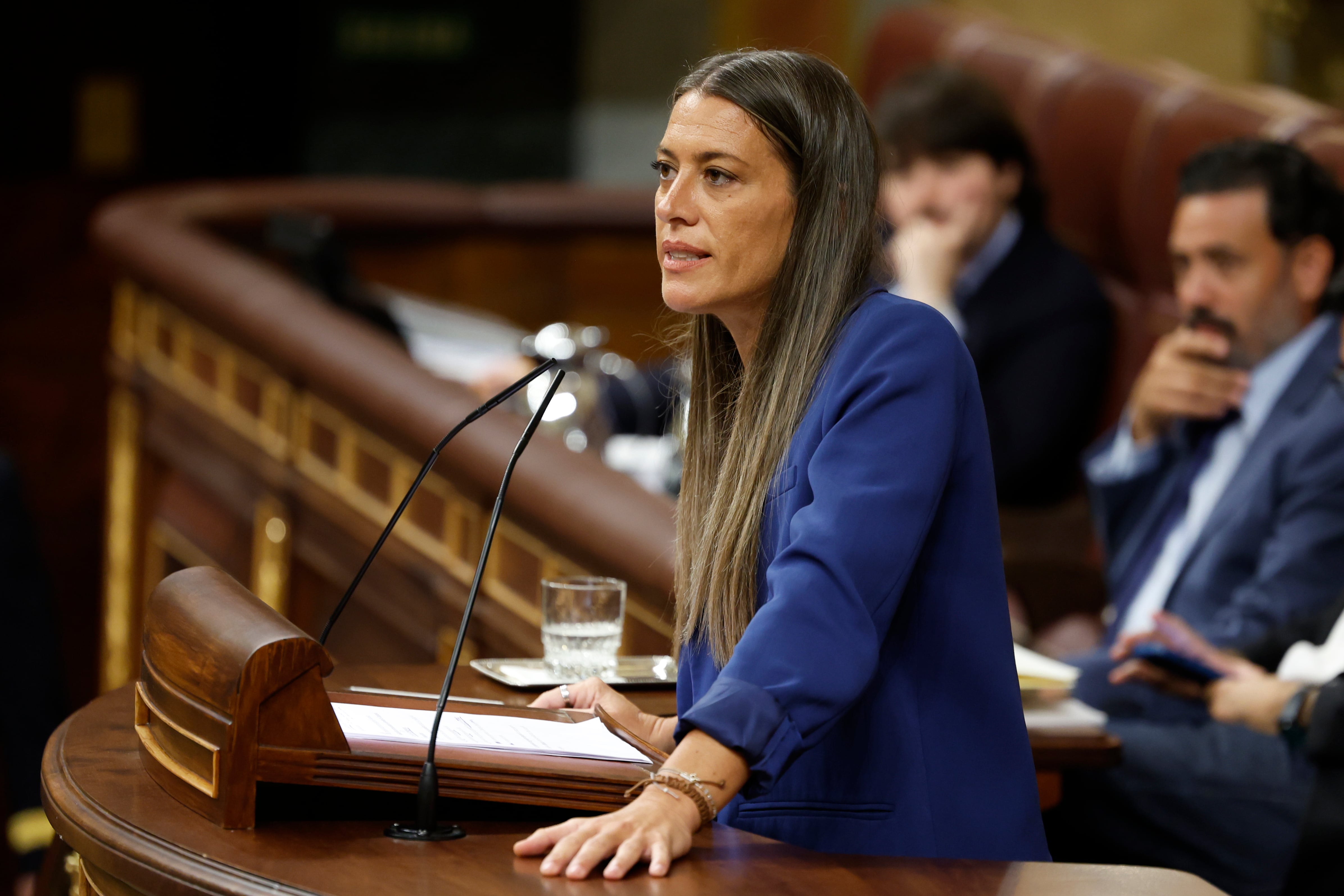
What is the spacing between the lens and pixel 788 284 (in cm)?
139

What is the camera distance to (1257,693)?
2141 millimetres

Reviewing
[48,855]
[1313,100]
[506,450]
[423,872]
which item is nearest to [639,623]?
[506,450]

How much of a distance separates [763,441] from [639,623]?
30.7 inches

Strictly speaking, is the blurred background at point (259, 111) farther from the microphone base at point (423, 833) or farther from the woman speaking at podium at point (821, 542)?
the microphone base at point (423, 833)

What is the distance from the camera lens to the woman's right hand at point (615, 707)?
4.82 feet

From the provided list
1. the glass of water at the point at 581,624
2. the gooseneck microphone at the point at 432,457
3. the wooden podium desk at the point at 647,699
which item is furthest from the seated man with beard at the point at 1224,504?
the gooseneck microphone at the point at 432,457

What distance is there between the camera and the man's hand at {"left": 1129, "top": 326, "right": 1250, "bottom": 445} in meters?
2.77

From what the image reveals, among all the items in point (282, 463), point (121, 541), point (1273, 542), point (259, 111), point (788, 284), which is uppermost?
point (788, 284)

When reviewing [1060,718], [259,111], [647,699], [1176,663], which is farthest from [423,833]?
[259,111]

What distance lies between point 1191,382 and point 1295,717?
84cm

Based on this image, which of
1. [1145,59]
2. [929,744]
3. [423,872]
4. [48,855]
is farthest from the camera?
[1145,59]

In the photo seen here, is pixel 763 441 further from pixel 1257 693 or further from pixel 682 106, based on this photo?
pixel 1257 693

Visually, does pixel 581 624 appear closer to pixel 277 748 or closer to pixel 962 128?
pixel 277 748

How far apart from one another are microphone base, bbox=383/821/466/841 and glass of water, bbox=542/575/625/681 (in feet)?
1.63
